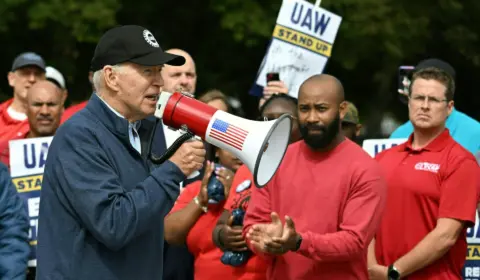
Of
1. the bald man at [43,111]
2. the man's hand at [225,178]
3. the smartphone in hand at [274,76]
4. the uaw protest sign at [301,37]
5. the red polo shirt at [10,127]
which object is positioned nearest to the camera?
the man's hand at [225,178]

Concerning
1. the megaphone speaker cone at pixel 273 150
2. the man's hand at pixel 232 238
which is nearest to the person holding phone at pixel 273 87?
the man's hand at pixel 232 238

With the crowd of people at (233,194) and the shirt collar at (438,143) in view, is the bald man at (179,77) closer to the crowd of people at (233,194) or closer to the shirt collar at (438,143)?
the crowd of people at (233,194)

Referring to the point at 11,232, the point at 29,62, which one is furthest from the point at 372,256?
the point at 29,62

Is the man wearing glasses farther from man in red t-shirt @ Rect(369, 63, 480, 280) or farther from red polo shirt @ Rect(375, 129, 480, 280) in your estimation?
red polo shirt @ Rect(375, 129, 480, 280)

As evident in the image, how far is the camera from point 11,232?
6676mm

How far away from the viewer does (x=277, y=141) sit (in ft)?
17.7

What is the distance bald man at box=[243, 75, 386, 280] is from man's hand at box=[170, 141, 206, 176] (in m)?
0.91

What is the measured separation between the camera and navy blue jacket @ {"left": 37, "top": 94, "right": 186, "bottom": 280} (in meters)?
4.89

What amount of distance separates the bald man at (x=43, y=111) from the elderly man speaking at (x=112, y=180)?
3.73 metres

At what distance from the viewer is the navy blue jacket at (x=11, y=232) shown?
660 centimetres

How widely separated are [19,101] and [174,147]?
496 cm

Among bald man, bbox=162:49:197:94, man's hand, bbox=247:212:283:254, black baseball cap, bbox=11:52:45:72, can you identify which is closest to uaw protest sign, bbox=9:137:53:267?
bald man, bbox=162:49:197:94

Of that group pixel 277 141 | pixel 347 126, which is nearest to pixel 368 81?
pixel 347 126

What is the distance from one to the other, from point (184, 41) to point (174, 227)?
10104 mm
